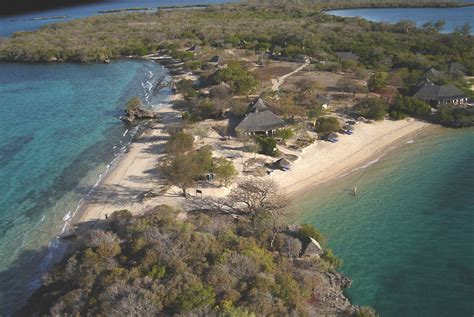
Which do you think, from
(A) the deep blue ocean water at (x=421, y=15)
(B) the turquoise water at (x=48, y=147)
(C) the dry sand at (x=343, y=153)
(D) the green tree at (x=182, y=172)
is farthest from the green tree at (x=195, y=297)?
(A) the deep blue ocean water at (x=421, y=15)

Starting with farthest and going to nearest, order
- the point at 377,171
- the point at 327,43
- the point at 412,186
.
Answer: the point at 327,43
the point at 377,171
the point at 412,186

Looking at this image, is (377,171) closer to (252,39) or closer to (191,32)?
(252,39)

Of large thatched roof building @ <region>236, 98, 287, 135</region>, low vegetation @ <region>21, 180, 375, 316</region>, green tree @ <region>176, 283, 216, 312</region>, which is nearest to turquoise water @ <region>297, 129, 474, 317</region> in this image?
low vegetation @ <region>21, 180, 375, 316</region>

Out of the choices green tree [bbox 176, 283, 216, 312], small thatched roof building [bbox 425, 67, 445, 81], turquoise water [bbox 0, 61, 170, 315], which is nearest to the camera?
green tree [bbox 176, 283, 216, 312]

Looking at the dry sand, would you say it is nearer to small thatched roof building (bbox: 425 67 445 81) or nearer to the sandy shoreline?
the sandy shoreline

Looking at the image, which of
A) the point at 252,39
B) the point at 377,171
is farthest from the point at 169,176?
the point at 252,39
